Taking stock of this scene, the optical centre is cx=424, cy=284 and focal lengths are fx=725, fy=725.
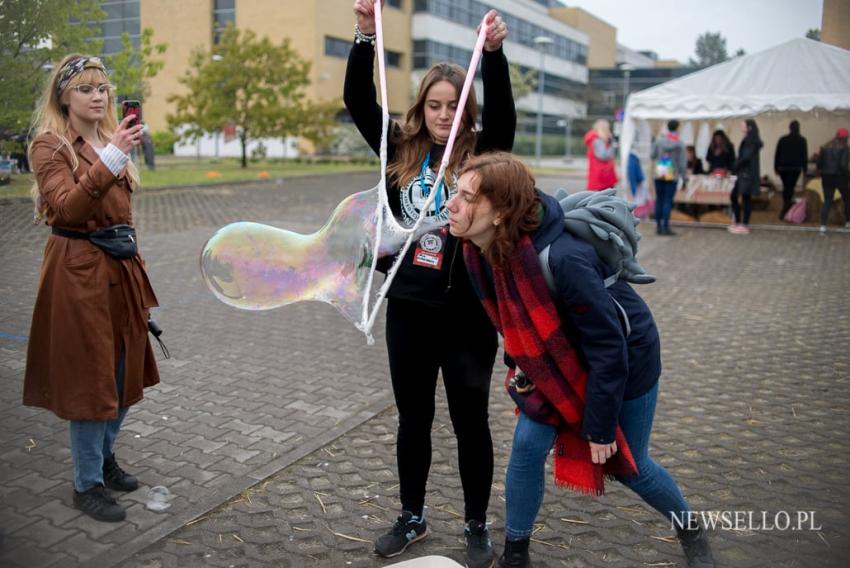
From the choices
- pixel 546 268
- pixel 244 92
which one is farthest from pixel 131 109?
pixel 244 92

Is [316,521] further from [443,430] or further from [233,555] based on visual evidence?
[443,430]

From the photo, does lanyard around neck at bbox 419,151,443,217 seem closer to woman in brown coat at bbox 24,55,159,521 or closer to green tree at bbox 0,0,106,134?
woman in brown coat at bbox 24,55,159,521

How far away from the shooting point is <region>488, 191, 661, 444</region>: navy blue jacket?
247 cm

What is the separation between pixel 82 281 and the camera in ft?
10.5

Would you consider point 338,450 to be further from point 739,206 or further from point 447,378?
point 739,206

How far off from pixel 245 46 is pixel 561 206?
29.6 m

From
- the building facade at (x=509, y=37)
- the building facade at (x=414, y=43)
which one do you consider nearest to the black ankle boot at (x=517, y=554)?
the building facade at (x=414, y=43)

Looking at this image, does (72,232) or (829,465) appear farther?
(829,465)

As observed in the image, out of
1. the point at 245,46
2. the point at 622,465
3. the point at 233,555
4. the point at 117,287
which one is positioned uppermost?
the point at 245,46

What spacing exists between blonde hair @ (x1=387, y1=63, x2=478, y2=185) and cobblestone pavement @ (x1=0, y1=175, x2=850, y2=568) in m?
1.66

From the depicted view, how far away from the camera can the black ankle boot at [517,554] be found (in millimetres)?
2848

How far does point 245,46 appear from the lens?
29672 mm

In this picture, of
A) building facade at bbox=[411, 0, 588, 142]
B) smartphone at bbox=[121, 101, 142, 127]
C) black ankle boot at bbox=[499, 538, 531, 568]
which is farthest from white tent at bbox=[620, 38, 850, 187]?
building facade at bbox=[411, 0, 588, 142]

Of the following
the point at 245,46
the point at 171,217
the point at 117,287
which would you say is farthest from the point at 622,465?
the point at 245,46
